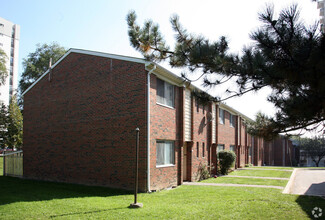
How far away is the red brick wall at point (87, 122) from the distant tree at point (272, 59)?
602 cm

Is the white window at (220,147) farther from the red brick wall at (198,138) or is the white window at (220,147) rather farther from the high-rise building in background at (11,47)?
the high-rise building in background at (11,47)

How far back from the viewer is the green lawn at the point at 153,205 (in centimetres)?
812

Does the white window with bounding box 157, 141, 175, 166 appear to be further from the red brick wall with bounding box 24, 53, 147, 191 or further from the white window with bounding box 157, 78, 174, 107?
the white window with bounding box 157, 78, 174, 107

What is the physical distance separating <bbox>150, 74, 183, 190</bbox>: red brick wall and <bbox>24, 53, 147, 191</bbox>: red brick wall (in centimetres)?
53

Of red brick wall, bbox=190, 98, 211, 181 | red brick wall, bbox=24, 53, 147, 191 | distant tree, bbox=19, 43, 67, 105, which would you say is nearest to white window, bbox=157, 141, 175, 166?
red brick wall, bbox=24, 53, 147, 191

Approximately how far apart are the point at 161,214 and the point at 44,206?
3732 millimetres

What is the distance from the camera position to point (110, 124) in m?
13.6

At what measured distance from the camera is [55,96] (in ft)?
53.5

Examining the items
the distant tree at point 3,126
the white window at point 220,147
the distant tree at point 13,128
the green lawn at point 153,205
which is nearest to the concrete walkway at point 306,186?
the green lawn at point 153,205

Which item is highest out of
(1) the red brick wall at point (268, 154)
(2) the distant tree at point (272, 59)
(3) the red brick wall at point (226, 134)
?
(2) the distant tree at point (272, 59)

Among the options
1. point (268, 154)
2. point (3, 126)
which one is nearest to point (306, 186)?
point (3, 126)

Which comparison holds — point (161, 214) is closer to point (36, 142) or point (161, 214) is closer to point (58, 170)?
point (58, 170)

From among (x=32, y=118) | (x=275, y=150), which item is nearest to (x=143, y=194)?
(x=32, y=118)

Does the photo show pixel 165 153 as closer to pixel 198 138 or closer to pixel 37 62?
pixel 198 138
